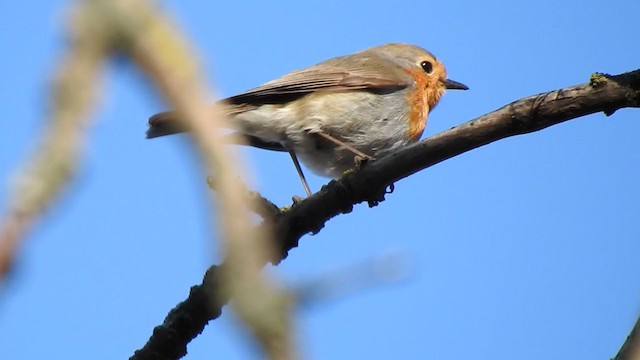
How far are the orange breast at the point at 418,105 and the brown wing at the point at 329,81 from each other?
0.11 metres

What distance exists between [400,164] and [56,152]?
3552mm

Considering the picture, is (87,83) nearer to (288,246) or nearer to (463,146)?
(463,146)

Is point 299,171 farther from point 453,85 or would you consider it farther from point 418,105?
point 453,85

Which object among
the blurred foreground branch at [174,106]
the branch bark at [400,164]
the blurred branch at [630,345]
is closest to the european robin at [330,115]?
the branch bark at [400,164]

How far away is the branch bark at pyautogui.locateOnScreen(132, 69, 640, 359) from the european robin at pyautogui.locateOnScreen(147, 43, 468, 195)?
1.75 meters

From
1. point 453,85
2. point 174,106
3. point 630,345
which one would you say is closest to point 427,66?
point 453,85

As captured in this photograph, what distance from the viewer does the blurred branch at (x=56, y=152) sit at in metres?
0.90

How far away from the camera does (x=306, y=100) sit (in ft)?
23.2

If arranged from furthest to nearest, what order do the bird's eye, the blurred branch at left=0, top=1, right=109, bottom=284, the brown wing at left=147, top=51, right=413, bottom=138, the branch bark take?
the bird's eye
the brown wing at left=147, top=51, right=413, bottom=138
the branch bark
the blurred branch at left=0, top=1, right=109, bottom=284

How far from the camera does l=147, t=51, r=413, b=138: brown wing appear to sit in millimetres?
6883

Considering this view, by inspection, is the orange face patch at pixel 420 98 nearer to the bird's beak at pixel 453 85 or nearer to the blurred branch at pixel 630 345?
the bird's beak at pixel 453 85

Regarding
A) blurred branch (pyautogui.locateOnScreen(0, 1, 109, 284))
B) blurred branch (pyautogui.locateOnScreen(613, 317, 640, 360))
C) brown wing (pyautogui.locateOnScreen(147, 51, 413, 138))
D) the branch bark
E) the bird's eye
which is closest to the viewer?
blurred branch (pyautogui.locateOnScreen(0, 1, 109, 284))

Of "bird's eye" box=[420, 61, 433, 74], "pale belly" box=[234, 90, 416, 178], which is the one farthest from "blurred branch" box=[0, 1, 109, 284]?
"bird's eye" box=[420, 61, 433, 74]

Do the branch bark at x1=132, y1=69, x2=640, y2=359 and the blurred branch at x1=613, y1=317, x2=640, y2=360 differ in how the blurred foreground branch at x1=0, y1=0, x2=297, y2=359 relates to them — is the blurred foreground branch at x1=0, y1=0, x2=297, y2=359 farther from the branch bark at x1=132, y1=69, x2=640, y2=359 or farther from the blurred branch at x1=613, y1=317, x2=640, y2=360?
the branch bark at x1=132, y1=69, x2=640, y2=359
